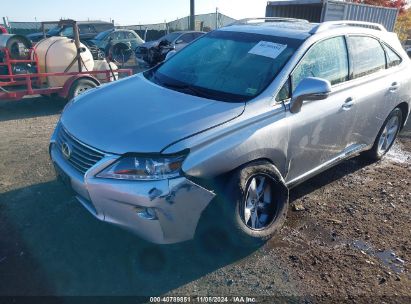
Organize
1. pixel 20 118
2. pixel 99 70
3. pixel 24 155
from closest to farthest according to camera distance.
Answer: pixel 24 155, pixel 20 118, pixel 99 70

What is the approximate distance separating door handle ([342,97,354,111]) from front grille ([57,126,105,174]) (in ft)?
8.09

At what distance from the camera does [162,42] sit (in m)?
13.6

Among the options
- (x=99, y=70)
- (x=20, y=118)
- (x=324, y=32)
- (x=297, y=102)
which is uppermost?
(x=324, y=32)

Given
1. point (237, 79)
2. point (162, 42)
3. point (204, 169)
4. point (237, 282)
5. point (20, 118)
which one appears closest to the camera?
point (204, 169)

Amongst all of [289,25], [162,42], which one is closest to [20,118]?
[289,25]

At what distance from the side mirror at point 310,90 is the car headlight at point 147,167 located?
119 centimetres

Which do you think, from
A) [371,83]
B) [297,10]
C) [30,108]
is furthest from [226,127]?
[297,10]

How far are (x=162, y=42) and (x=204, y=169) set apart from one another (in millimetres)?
11982

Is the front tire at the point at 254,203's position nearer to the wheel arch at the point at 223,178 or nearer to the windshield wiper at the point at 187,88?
the wheel arch at the point at 223,178

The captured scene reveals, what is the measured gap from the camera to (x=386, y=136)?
500 cm

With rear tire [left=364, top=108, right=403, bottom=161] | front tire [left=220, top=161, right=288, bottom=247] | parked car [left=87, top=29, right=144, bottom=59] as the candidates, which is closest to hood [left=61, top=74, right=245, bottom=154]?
front tire [left=220, top=161, right=288, bottom=247]

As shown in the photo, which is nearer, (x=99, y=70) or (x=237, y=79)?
(x=237, y=79)

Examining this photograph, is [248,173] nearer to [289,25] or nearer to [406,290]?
[406,290]

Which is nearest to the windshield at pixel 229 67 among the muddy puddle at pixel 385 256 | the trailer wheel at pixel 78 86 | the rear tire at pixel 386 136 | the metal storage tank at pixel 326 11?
the muddy puddle at pixel 385 256
